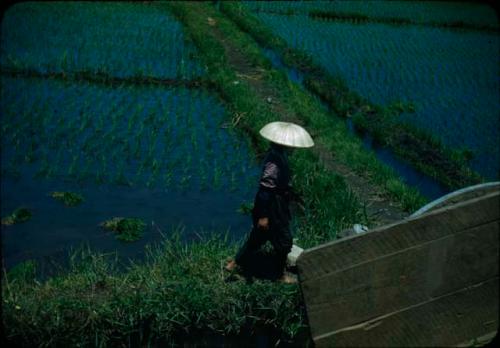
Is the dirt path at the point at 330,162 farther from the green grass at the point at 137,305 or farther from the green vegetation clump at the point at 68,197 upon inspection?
the green vegetation clump at the point at 68,197

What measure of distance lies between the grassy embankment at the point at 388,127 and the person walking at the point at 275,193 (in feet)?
9.23

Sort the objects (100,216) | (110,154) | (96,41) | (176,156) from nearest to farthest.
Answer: (100,216) → (110,154) → (176,156) → (96,41)

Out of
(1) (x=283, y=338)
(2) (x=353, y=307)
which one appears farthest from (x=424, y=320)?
(1) (x=283, y=338)

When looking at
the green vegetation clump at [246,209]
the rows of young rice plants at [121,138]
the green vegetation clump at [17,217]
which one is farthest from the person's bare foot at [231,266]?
the green vegetation clump at [17,217]

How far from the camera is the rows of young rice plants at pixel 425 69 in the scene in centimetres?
868

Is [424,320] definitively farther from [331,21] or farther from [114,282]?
[331,21]

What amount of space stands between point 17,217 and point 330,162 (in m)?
3.72

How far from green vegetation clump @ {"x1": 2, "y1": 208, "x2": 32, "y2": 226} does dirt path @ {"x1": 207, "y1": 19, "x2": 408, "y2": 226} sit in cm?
326

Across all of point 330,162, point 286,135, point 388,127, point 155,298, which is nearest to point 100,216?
point 155,298

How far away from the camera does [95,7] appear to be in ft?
48.8

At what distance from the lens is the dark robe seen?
3.91 meters

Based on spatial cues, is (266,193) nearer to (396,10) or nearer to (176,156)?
(176,156)

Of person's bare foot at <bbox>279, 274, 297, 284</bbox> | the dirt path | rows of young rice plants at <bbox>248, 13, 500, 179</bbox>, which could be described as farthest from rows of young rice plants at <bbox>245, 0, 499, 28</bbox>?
person's bare foot at <bbox>279, 274, 297, 284</bbox>

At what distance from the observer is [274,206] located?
13.1 feet
